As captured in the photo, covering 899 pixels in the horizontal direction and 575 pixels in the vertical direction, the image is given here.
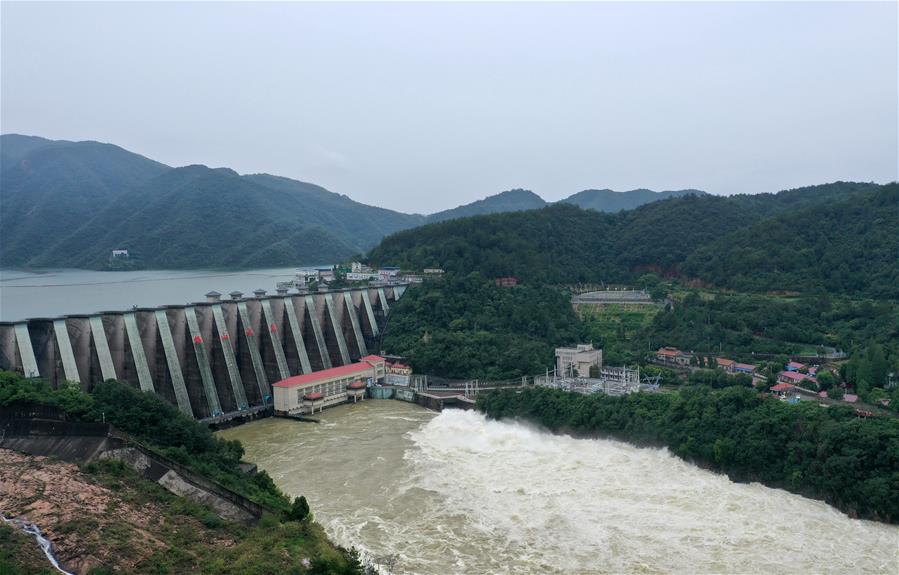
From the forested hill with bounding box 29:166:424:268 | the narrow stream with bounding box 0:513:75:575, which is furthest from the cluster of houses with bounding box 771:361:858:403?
the forested hill with bounding box 29:166:424:268

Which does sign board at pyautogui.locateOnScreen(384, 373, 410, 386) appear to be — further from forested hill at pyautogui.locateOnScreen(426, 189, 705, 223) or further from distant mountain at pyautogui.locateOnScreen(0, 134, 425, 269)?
forested hill at pyautogui.locateOnScreen(426, 189, 705, 223)

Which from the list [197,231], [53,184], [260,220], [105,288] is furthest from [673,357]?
[53,184]

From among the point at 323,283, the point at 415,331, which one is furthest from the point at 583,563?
the point at 323,283

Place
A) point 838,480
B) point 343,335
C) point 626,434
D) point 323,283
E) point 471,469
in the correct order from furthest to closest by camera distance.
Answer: point 323,283
point 343,335
point 626,434
point 471,469
point 838,480

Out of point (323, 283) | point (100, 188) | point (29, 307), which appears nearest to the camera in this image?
point (29, 307)

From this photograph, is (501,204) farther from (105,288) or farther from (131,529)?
(131,529)

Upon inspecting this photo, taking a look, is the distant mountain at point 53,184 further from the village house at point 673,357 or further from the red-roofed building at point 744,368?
the red-roofed building at point 744,368

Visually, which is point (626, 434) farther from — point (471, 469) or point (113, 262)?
point (113, 262)

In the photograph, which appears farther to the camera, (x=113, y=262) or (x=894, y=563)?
(x=113, y=262)
